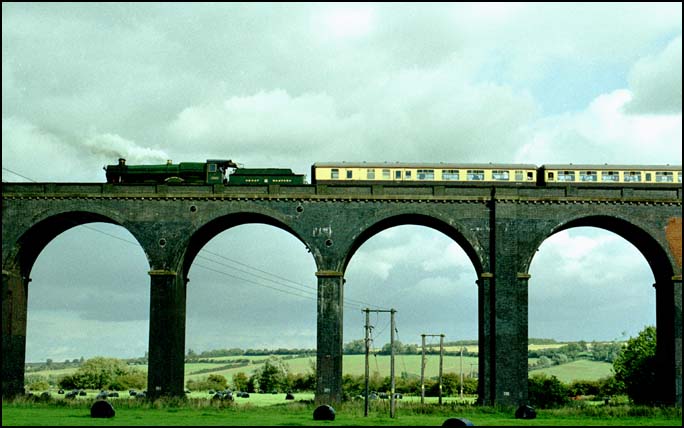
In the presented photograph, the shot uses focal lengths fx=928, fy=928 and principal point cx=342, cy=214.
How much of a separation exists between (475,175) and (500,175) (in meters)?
1.60

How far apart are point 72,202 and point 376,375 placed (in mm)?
58005

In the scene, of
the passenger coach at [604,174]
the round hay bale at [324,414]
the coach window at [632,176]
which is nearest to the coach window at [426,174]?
the passenger coach at [604,174]

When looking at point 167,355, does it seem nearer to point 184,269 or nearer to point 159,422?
point 184,269

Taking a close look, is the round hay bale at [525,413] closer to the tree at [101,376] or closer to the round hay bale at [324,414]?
the round hay bale at [324,414]

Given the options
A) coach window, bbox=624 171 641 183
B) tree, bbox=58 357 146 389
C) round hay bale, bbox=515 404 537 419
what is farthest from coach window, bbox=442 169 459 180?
tree, bbox=58 357 146 389

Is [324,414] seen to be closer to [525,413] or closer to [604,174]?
[525,413]

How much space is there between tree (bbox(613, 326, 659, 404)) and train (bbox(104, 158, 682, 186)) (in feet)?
→ 41.2

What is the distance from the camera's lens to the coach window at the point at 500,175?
60000mm

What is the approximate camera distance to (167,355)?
55.7m

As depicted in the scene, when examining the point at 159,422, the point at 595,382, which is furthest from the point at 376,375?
the point at 159,422

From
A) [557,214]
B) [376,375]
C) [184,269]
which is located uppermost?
[557,214]

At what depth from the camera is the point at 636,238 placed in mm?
58125

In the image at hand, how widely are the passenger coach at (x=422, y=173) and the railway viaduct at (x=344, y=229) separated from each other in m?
3.59

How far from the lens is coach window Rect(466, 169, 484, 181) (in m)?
60.2
